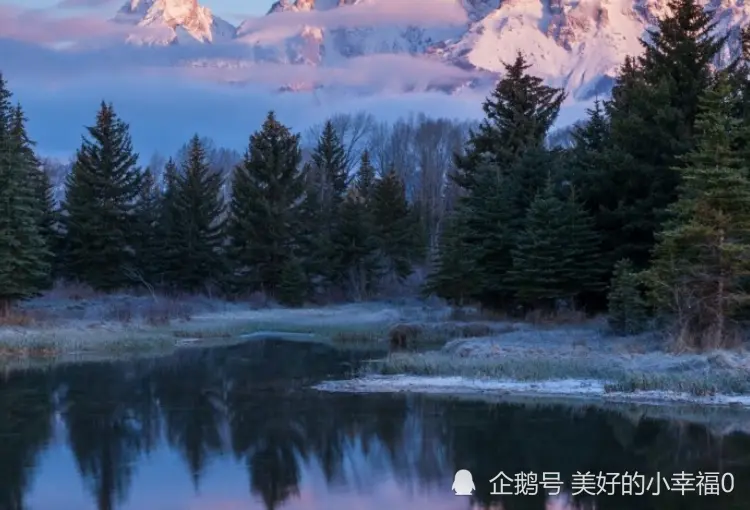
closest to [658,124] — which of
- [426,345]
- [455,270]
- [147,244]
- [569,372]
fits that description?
[426,345]

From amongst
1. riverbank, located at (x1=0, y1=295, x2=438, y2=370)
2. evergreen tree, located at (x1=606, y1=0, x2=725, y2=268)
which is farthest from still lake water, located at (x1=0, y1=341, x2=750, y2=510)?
evergreen tree, located at (x1=606, y1=0, x2=725, y2=268)

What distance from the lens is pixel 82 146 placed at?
55.5 meters

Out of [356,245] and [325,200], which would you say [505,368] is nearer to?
[356,245]

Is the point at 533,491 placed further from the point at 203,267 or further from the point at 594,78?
the point at 594,78

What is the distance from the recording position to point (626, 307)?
2802cm

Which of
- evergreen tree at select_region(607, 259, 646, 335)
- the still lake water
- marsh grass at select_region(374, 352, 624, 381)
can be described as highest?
evergreen tree at select_region(607, 259, 646, 335)

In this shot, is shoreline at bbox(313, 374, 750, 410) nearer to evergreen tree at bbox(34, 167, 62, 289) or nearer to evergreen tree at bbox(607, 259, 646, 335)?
evergreen tree at bbox(607, 259, 646, 335)

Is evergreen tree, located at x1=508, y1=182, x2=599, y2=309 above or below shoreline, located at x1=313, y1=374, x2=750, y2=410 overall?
above

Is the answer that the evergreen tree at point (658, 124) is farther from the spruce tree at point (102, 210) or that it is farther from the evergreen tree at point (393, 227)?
the spruce tree at point (102, 210)

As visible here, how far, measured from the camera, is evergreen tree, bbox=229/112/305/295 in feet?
182

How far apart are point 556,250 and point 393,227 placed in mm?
26322

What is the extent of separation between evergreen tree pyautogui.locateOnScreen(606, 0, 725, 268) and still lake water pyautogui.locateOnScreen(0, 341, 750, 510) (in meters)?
15.2

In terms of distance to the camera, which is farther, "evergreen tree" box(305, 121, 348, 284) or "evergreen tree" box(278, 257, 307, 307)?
"evergreen tree" box(305, 121, 348, 284)

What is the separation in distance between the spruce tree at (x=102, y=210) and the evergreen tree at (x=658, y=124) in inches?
1190
